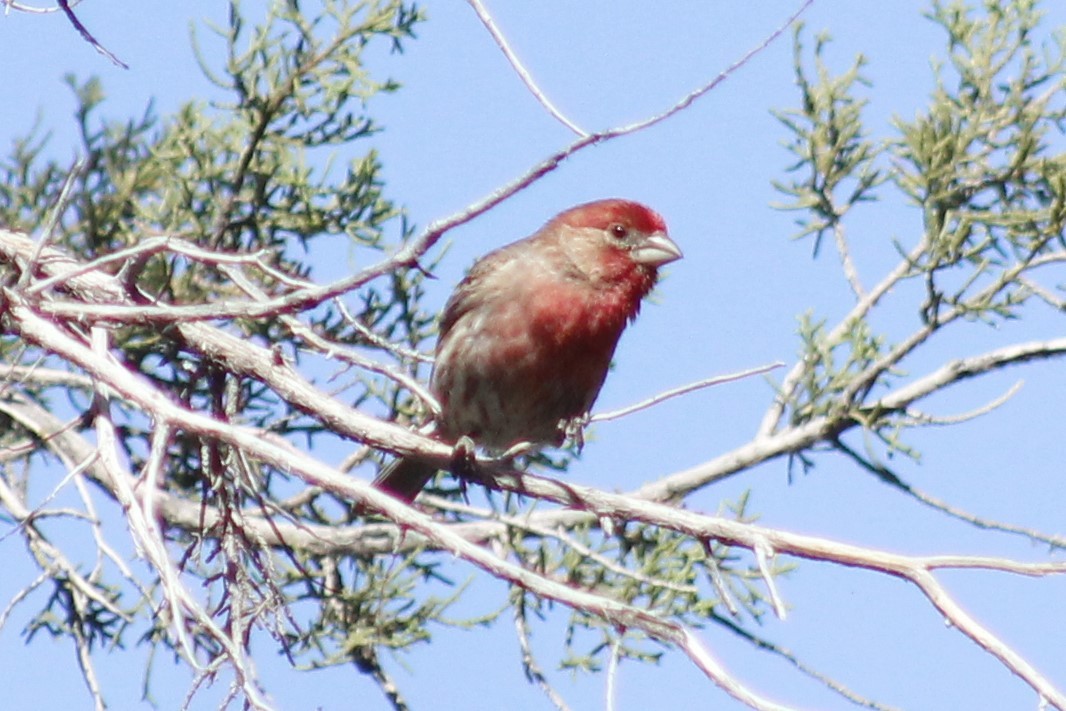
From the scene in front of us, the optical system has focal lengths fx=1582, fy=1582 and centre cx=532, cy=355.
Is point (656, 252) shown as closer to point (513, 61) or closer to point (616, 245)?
point (616, 245)

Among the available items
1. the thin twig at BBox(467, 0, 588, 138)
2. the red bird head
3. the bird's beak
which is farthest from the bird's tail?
the thin twig at BBox(467, 0, 588, 138)

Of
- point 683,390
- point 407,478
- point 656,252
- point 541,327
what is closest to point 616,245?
point 656,252

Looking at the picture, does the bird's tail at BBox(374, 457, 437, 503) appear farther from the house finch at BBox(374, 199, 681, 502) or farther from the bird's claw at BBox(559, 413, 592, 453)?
the bird's claw at BBox(559, 413, 592, 453)

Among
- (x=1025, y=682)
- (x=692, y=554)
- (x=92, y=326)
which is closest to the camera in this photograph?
(x=1025, y=682)

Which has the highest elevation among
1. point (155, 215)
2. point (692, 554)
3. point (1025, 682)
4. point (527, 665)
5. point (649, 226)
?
point (649, 226)

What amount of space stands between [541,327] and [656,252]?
2.06ft

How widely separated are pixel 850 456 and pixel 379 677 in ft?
6.05

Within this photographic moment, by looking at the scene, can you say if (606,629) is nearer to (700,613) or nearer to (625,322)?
(700,613)

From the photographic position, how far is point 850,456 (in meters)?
5.48

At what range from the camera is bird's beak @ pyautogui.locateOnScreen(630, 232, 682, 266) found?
6.43m

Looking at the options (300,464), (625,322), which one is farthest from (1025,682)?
(625,322)

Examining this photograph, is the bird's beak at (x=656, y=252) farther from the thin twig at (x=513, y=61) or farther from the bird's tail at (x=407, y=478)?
the thin twig at (x=513, y=61)

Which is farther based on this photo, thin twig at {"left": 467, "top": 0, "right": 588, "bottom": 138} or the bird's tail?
the bird's tail

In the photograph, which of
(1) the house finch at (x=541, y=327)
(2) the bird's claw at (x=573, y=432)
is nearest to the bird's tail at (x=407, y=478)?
(1) the house finch at (x=541, y=327)
